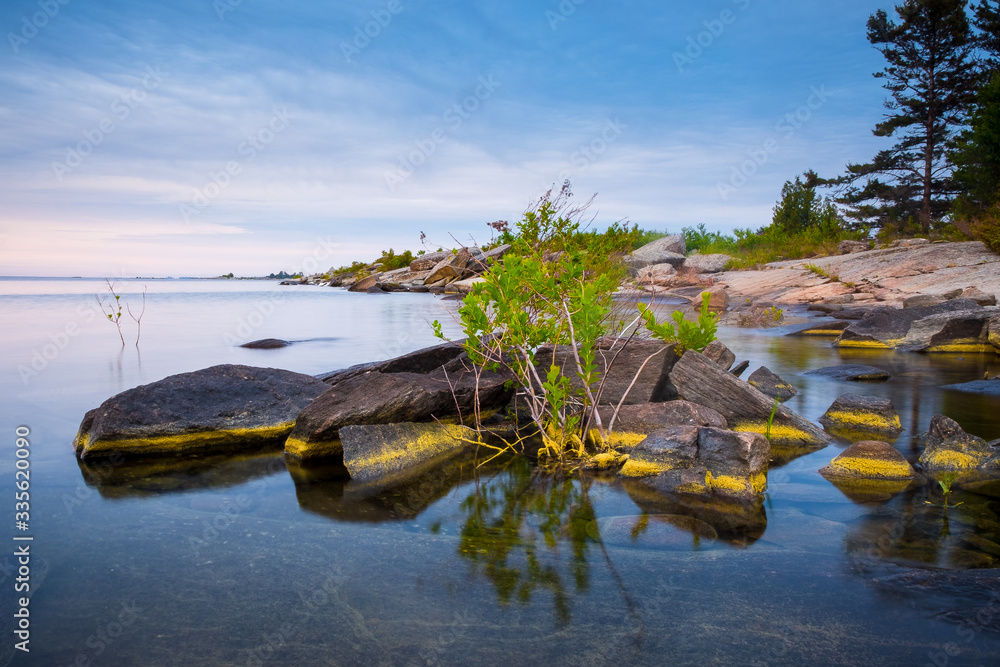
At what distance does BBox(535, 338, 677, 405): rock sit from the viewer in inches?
280

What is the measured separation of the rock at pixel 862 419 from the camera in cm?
685

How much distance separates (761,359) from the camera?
12.7m

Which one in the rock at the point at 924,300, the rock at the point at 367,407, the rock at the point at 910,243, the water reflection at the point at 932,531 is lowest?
the water reflection at the point at 932,531

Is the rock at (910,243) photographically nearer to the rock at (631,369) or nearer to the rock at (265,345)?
the rock at (631,369)

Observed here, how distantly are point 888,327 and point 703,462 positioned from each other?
12.0 meters

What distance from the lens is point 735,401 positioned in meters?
6.76

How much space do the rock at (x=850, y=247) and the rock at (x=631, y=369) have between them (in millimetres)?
28719

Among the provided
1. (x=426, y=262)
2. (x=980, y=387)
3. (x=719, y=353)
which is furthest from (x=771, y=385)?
(x=426, y=262)

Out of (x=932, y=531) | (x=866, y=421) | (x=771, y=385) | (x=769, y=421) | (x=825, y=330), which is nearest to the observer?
(x=932, y=531)

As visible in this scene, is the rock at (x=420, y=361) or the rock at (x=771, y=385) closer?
the rock at (x=420, y=361)

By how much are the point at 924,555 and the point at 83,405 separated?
961 centimetres

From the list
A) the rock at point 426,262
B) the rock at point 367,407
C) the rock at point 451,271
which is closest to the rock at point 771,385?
the rock at point 367,407

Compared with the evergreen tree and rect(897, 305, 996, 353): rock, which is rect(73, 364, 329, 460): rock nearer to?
rect(897, 305, 996, 353): rock

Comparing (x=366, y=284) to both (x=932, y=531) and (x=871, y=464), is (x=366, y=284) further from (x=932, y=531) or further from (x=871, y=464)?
(x=932, y=531)
